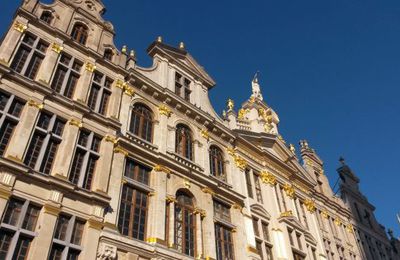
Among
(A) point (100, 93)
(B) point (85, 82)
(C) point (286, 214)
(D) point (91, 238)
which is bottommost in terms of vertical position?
(D) point (91, 238)

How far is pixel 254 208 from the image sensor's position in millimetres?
28438

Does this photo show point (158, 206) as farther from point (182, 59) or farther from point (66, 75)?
point (182, 59)

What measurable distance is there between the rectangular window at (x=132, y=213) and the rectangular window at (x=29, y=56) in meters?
8.03

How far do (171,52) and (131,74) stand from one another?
6232 millimetres

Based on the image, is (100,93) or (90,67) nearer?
(100,93)

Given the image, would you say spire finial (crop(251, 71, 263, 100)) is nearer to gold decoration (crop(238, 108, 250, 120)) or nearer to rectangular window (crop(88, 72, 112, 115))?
gold decoration (crop(238, 108, 250, 120))

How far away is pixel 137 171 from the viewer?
2247 centimetres

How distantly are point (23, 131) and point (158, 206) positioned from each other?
26.1 ft

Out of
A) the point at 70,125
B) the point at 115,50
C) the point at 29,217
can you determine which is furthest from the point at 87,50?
the point at 29,217

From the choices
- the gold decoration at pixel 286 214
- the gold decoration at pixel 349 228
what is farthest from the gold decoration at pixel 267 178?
the gold decoration at pixel 349 228

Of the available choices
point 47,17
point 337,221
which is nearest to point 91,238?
point 47,17

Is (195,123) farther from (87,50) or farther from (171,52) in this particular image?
(87,50)

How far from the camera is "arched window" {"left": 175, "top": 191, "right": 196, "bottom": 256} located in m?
21.6

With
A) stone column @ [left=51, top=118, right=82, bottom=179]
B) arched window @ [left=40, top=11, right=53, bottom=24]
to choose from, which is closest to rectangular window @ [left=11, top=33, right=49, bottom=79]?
arched window @ [left=40, top=11, right=53, bottom=24]
